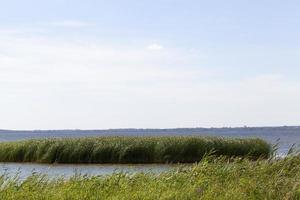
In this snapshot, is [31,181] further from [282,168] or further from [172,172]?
[282,168]

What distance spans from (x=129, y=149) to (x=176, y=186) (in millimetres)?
23644

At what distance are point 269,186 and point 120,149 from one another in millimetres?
24241

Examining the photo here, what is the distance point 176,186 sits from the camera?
490 inches

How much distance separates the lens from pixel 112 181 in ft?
41.0

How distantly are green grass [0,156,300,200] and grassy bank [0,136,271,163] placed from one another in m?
20.5

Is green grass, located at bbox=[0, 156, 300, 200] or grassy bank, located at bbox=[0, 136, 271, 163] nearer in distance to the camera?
green grass, located at bbox=[0, 156, 300, 200]

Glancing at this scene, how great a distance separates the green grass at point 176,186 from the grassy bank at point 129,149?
20495mm

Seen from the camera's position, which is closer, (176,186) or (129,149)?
(176,186)

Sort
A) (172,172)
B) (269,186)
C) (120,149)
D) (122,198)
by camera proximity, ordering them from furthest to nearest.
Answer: (120,149) → (172,172) → (269,186) → (122,198)

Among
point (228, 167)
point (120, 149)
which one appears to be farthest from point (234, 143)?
point (228, 167)

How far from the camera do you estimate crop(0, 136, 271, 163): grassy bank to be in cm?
3578

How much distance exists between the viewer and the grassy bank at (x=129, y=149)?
3578cm

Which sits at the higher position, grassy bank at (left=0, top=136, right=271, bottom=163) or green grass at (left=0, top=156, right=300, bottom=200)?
grassy bank at (left=0, top=136, right=271, bottom=163)

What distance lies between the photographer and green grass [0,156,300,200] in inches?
454
